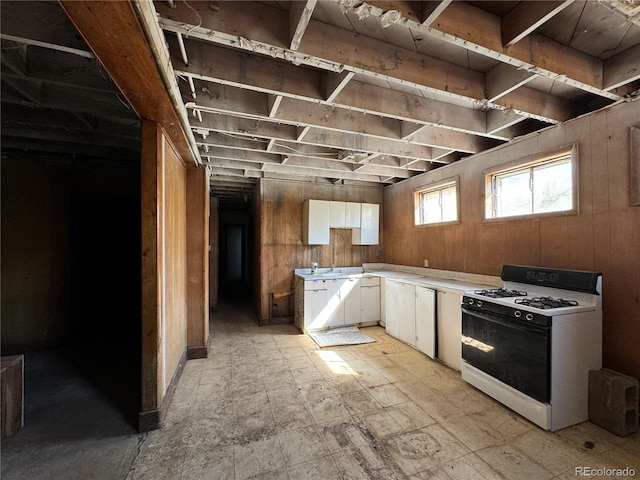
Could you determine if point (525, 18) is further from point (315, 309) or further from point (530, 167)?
point (315, 309)

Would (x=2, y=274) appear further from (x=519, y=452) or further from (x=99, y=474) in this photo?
(x=519, y=452)

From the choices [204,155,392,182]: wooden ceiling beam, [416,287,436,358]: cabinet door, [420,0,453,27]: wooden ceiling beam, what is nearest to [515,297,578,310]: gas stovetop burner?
[416,287,436,358]: cabinet door

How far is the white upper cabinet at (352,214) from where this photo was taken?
4.70m

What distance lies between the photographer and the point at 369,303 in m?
4.34

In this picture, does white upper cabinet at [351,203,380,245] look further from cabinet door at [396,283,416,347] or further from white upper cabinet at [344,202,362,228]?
cabinet door at [396,283,416,347]

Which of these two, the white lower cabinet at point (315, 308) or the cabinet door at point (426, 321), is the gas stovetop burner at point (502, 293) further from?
the white lower cabinet at point (315, 308)

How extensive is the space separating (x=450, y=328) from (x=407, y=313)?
0.69 metres

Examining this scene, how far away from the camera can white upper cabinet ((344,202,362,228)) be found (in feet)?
15.4

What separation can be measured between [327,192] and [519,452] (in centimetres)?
412

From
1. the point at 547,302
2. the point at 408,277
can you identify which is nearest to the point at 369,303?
the point at 408,277

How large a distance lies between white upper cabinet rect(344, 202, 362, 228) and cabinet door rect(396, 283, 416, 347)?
1.48m

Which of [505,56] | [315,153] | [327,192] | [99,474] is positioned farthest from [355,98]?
[99,474]

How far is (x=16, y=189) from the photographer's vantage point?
3.22 meters

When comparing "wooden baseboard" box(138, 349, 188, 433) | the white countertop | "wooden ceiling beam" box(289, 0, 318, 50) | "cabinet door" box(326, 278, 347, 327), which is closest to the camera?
"wooden ceiling beam" box(289, 0, 318, 50)
